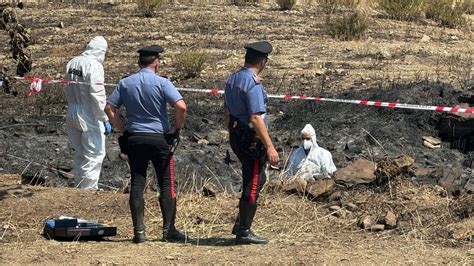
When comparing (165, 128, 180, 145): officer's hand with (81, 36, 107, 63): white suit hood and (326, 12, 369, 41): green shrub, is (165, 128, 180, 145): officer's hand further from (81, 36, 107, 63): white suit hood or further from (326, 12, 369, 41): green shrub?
(326, 12, 369, 41): green shrub

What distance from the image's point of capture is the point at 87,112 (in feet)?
36.2

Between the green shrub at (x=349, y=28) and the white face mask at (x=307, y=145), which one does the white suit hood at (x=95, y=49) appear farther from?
the green shrub at (x=349, y=28)

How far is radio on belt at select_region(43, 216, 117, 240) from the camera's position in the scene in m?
8.51

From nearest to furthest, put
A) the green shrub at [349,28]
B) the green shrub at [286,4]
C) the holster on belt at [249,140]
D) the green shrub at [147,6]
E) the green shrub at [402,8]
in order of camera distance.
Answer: the holster on belt at [249,140]
the green shrub at [349,28]
the green shrub at [147,6]
the green shrub at [402,8]
the green shrub at [286,4]

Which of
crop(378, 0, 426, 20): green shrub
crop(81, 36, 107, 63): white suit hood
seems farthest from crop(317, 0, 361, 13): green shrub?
crop(81, 36, 107, 63): white suit hood

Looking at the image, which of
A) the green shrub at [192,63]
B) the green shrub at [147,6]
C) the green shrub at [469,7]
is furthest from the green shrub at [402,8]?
the green shrub at [192,63]

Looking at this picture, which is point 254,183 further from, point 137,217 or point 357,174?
point 357,174

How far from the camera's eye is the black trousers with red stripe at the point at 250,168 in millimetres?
8055

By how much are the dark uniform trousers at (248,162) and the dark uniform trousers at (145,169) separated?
61 cm

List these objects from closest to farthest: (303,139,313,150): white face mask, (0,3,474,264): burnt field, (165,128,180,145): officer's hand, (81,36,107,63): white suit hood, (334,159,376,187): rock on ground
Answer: (165,128,180,145): officer's hand < (0,3,474,264): burnt field < (334,159,376,187): rock on ground < (81,36,107,63): white suit hood < (303,139,313,150): white face mask

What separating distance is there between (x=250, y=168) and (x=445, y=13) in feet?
64.3

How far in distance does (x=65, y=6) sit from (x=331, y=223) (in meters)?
19.4

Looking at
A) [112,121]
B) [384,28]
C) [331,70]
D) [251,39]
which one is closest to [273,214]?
[112,121]

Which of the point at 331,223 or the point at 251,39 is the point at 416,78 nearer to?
the point at 251,39
